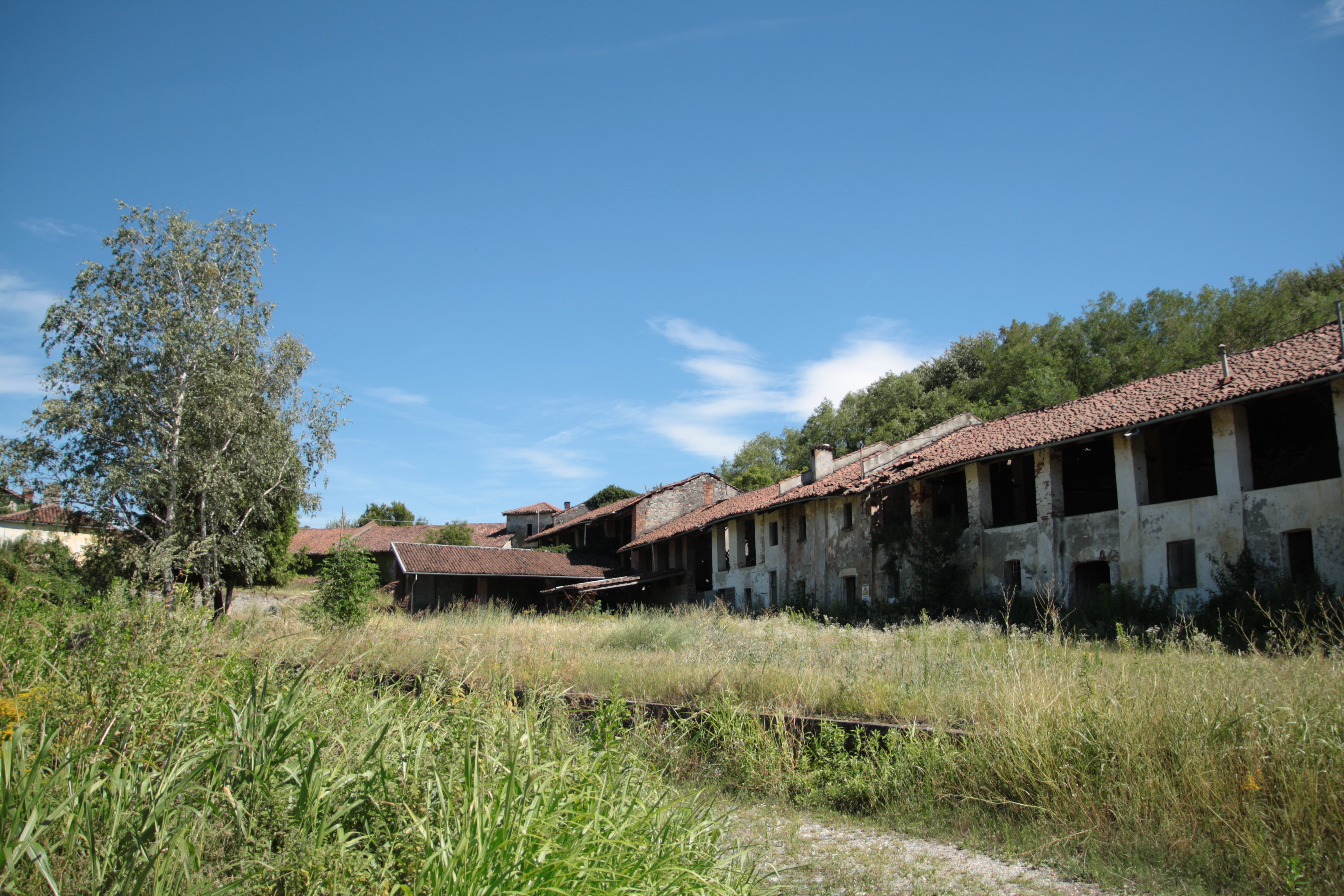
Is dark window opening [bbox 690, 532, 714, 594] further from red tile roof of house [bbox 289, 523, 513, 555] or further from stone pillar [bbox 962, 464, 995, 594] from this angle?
red tile roof of house [bbox 289, 523, 513, 555]

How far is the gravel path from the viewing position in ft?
15.5

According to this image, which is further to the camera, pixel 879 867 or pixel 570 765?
pixel 879 867

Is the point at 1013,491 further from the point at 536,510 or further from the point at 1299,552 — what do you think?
the point at 536,510

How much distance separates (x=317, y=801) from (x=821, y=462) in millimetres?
30761

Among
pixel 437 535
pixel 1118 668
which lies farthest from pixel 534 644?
pixel 437 535

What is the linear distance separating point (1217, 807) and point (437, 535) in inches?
2330

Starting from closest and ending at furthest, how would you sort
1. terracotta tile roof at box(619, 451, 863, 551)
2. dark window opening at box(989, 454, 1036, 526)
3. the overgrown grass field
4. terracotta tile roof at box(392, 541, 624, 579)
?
the overgrown grass field, dark window opening at box(989, 454, 1036, 526), terracotta tile roof at box(619, 451, 863, 551), terracotta tile roof at box(392, 541, 624, 579)

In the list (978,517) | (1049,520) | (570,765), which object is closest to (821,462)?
(978,517)

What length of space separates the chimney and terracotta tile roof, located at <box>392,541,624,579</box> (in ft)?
44.4

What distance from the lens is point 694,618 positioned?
65.1ft

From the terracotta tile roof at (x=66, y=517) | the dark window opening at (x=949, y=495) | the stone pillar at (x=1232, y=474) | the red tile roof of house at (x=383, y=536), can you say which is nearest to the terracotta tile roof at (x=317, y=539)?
the red tile roof of house at (x=383, y=536)

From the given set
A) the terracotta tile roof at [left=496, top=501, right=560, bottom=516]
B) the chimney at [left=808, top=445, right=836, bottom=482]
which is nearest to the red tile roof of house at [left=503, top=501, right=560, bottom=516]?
the terracotta tile roof at [left=496, top=501, right=560, bottom=516]

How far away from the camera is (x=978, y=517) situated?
2272cm

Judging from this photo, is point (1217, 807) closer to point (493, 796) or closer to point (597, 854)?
point (597, 854)
